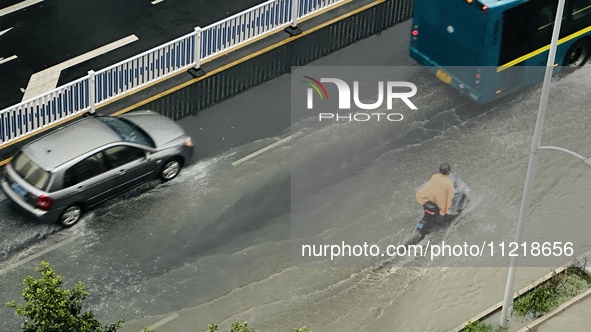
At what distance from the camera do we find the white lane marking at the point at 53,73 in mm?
27641

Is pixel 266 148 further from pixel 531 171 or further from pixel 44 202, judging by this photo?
pixel 531 171

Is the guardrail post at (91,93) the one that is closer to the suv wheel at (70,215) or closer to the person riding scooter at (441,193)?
the suv wheel at (70,215)

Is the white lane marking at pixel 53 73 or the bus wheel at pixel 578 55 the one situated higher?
the white lane marking at pixel 53 73

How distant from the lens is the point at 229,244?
961 inches

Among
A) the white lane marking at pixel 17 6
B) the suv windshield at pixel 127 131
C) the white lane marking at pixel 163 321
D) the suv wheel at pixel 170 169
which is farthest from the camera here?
the white lane marking at pixel 17 6

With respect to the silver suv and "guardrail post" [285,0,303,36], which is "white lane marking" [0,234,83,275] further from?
"guardrail post" [285,0,303,36]

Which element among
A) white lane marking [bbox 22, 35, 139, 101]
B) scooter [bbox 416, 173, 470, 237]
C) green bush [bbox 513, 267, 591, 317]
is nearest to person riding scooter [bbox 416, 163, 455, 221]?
scooter [bbox 416, 173, 470, 237]

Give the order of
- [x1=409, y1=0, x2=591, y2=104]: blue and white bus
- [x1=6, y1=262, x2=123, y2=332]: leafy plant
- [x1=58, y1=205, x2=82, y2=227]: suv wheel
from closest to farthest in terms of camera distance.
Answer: [x1=6, y1=262, x2=123, y2=332]: leafy plant < [x1=58, y1=205, x2=82, y2=227]: suv wheel < [x1=409, y1=0, x2=591, y2=104]: blue and white bus

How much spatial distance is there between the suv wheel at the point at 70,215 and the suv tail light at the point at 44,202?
1.44ft

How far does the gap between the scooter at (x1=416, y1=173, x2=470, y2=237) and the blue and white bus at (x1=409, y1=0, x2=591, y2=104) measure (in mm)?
3092

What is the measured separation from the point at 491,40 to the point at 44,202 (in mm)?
10102

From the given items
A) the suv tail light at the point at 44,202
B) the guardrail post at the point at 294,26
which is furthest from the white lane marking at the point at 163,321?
the guardrail post at the point at 294,26

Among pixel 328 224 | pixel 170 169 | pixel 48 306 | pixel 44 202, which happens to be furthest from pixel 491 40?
pixel 48 306

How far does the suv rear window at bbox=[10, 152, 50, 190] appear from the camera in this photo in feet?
78.2
